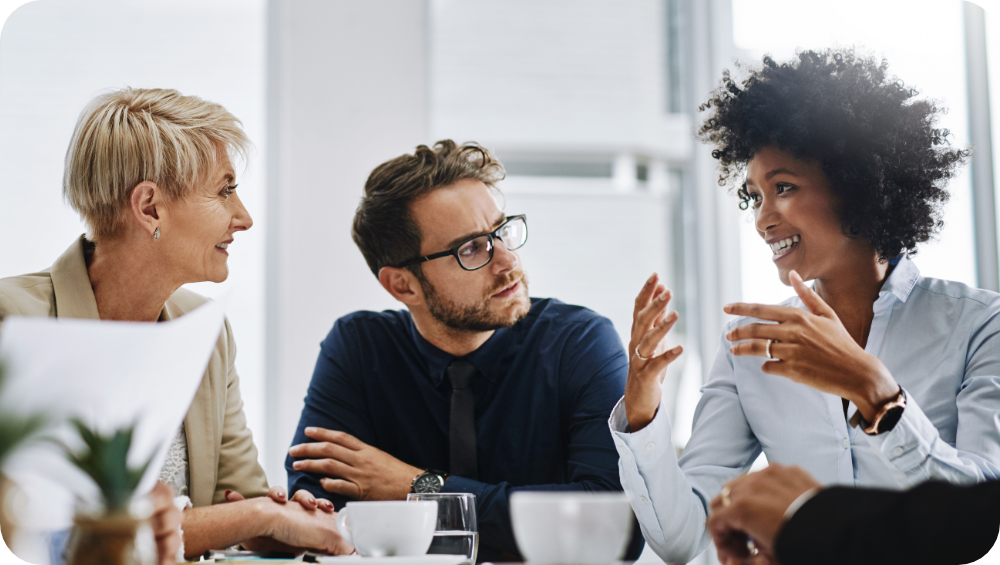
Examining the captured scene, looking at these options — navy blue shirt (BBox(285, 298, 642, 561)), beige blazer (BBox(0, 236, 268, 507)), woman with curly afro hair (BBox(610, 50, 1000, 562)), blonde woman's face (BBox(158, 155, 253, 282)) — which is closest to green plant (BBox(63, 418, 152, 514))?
woman with curly afro hair (BBox(610, 50, 1000, 562))

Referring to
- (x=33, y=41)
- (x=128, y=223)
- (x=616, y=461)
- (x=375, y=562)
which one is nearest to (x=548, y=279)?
(x=616, y=461)

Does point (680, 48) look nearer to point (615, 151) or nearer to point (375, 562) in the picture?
A: point (615, 151)

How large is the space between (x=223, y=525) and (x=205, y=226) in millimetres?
775

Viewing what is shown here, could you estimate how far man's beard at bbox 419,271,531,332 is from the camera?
6.63 feet

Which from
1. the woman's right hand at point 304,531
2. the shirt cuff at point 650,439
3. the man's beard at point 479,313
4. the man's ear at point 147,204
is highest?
the man's ear at point 147,204

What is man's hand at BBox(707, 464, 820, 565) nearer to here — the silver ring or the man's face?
the silver ring

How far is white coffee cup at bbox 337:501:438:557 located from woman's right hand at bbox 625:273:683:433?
21.3 inches

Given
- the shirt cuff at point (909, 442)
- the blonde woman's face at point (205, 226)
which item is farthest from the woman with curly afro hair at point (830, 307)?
the blonde woman's face at point (205, 226)

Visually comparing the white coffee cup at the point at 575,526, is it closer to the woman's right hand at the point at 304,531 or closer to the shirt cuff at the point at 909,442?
the shirt cuff at the point at 909,442

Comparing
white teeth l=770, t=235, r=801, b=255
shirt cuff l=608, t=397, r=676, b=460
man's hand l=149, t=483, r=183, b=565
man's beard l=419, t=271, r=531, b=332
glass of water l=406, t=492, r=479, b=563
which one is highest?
white teeth l=770, t=235, r=801, b=255

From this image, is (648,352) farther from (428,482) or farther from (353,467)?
(353,467)

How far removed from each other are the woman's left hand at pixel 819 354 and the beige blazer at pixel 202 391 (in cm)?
123

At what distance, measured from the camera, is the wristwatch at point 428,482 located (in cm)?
169

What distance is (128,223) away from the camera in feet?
6.01
